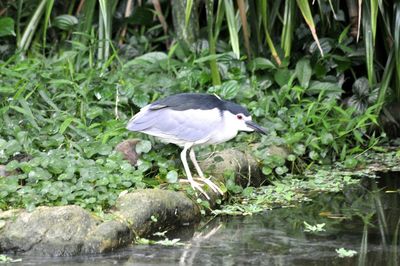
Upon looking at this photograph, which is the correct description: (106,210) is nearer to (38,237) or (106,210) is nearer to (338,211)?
(38,237)

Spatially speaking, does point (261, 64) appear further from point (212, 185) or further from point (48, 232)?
point (48, 232)

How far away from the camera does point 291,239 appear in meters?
5.15

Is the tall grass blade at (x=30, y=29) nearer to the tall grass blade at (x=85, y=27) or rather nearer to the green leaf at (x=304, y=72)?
the tall grass blade at (x=85, y=27)

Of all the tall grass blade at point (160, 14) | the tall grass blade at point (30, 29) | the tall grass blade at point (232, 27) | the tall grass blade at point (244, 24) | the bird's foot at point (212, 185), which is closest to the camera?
the bird's foot at point (212, 185)

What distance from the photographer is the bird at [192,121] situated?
5914mm

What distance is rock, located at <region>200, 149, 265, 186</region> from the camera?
20.2 ft

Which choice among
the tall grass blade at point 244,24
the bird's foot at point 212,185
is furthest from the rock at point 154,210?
the tall grass blade at point 244,24

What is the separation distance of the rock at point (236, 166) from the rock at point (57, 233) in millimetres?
1409

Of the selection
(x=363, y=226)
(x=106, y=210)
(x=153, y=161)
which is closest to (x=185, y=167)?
(x=153, y=161)

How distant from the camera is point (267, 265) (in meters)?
4.61

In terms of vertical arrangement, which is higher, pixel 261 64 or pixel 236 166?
pixel 261 64

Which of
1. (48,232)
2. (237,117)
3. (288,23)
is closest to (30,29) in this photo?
(288,23)

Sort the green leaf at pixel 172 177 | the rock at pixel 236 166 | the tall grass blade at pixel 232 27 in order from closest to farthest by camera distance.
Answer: the green leaf at pixel 172 177 → the rock at pixel 236 166 → the tall grass blade at pixel 232 27

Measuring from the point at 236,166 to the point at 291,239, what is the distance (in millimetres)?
1215
